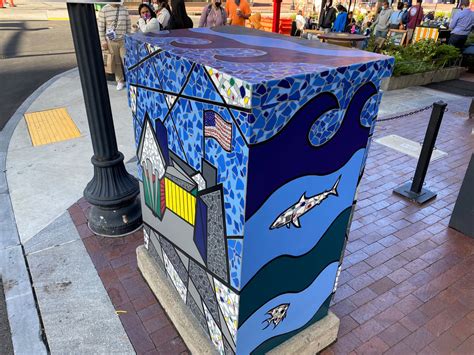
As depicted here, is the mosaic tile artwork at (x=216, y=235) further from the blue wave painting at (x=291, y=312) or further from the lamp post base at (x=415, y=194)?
the lamp post base at (x=415, y=194)

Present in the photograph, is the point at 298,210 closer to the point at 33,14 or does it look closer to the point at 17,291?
the point at 17,291

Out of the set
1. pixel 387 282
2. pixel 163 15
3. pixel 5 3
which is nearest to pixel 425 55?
pixel 163 15

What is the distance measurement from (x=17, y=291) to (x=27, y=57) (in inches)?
405

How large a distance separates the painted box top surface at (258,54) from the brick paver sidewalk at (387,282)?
194cm

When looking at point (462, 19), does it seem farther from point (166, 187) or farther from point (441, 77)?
point (166, 187)

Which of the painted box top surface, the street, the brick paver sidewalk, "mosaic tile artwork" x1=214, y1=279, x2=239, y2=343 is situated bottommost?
the brick paver sidewalk

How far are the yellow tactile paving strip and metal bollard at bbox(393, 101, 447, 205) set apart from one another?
4.87m

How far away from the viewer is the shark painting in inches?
77.7

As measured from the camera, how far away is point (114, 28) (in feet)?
24.6

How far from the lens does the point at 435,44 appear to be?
10633 mm

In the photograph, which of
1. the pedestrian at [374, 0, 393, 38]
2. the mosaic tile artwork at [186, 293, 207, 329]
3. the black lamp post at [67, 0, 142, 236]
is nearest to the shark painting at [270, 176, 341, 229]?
the mosaic tile artwork at [186, 293, 207, 329]

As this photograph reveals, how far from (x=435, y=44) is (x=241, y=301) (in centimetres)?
1109

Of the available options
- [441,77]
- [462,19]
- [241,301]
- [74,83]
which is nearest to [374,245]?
[241,301]

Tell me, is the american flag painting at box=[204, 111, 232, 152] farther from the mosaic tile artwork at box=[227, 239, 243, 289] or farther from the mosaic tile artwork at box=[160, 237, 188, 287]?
the mosaic tile artwork at box=[160, 237, 188, 287]
